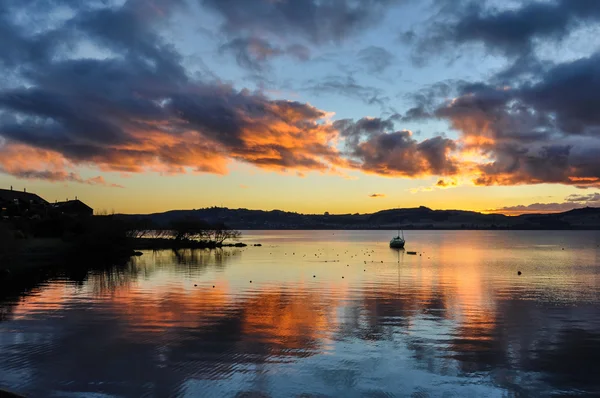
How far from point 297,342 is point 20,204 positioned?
120 meters

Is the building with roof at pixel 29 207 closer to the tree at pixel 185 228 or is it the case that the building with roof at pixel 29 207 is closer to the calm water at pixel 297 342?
the tree at pixel 185 228

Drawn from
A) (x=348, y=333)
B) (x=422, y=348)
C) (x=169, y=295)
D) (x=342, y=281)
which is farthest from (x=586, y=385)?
(x=342, y=281)

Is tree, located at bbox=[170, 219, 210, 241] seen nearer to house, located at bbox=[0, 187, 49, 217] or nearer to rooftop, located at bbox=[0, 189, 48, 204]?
house, located at bbox=[0, 187, 49, 217]

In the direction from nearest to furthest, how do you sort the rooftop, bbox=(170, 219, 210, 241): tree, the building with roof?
the building with roof < the rooftop < bbox=(170, 219, 210, 241): tree

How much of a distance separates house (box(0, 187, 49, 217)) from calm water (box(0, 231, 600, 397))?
7823cm

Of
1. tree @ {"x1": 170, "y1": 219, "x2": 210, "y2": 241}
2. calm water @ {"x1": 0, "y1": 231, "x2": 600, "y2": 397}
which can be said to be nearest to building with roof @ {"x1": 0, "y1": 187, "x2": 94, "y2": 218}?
tree @ {"x1": 170, "y1": 219, "x2": 210, "y2": 241}

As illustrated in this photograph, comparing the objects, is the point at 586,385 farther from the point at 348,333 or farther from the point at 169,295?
the point at 169,295

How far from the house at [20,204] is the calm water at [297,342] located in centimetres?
7823

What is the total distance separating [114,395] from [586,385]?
1687 centimetres

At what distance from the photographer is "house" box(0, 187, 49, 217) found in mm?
111625

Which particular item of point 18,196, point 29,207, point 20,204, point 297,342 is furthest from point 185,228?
point 297,342

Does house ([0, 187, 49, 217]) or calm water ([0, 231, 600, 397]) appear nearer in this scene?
calm water ([0, 231, 600, 397])

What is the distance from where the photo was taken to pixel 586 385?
17.5 metres

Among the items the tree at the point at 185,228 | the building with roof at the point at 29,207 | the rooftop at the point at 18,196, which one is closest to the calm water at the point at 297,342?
the building with roof at the point at 29,207
